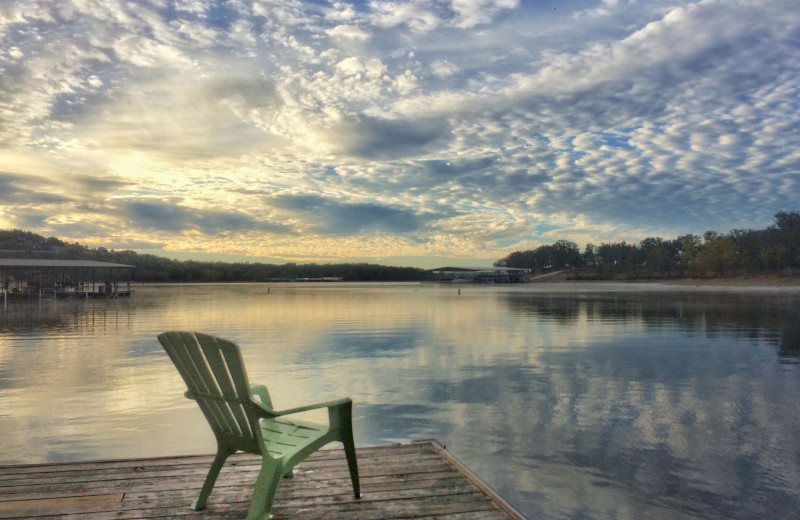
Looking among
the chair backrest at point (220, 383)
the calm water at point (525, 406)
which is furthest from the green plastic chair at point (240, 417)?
the calm water at point (525, 406)

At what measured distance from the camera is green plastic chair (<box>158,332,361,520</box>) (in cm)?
349

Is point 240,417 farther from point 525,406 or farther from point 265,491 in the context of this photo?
point 525,406

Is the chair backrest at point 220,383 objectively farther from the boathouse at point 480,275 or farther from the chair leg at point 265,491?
the boathouse at point 480,275

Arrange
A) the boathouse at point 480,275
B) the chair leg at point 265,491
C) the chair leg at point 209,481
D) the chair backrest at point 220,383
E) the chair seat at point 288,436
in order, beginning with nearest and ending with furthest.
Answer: the chair leg at point 265,491, the chair backrest at point 220,383, the chair seat at point 288,436, the chair leg at point 209,481, the boathouse at point 480,275

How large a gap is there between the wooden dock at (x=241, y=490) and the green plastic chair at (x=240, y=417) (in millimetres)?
213

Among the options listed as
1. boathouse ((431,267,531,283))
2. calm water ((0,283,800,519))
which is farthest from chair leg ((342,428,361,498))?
boathouse ((431,267,531,283))

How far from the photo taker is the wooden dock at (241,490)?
3701 mm

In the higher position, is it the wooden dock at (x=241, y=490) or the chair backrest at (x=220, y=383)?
the chair backrest at (x=220, y=383)

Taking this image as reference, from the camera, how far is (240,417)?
370cm

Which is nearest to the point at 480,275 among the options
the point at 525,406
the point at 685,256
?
the point at 685,256

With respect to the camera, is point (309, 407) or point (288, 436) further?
point (288, 436)

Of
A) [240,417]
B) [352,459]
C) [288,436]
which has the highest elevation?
[240,417]

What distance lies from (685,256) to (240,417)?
5094 inches

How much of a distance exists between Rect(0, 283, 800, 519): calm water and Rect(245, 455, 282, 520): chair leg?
2.46 meters
